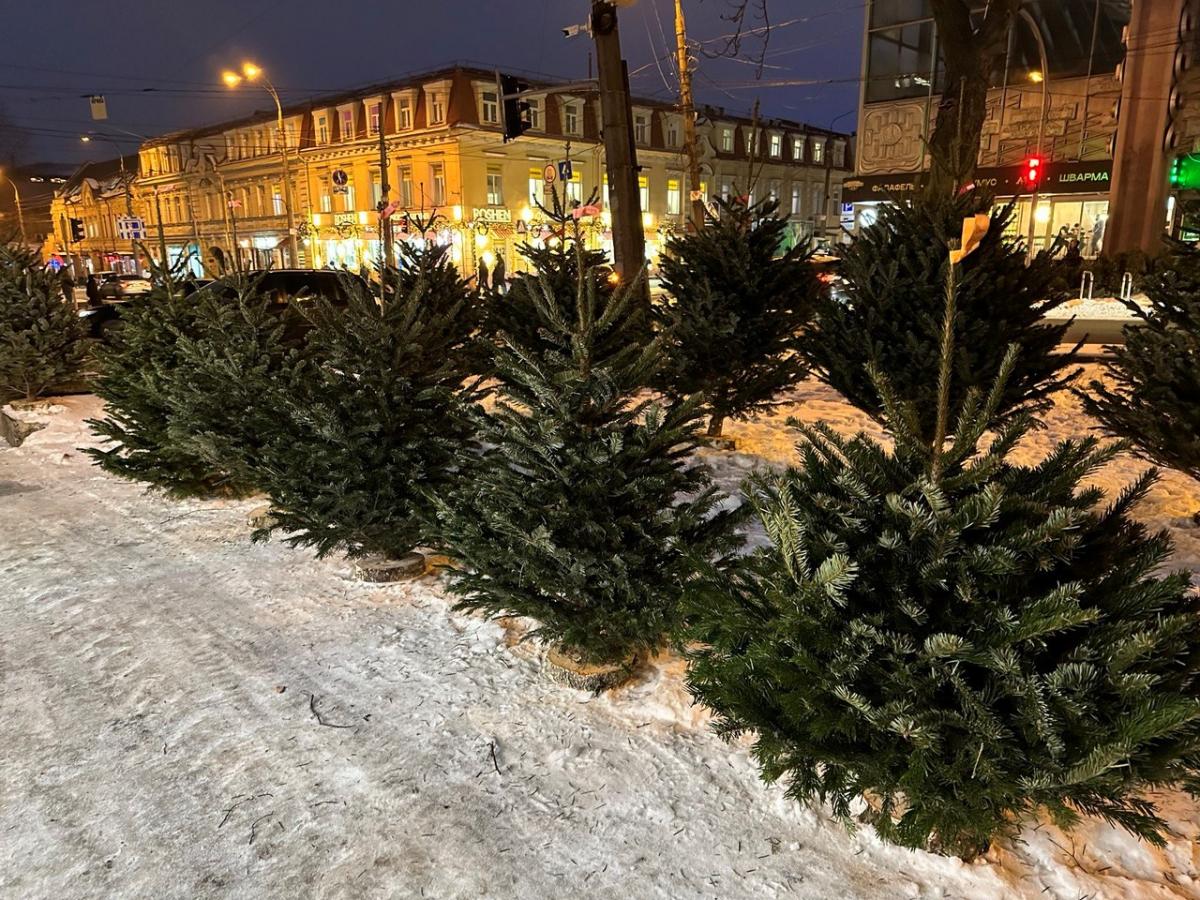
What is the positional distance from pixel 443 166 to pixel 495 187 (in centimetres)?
293

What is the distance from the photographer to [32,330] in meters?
11.1

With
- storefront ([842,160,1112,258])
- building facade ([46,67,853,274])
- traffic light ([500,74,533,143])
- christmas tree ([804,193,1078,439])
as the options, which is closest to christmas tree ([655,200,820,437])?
christmas tree ([804,193,1078,439])

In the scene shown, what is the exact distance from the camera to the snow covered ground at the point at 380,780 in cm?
290

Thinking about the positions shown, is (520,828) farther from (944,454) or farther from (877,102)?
(877,102)

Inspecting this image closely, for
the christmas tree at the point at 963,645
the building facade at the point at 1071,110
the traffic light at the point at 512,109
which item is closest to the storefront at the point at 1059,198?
the building facade at the point at 1071,110

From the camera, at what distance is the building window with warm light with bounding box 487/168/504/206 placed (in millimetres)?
42250

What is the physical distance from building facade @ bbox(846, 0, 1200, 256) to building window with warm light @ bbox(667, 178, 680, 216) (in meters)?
18.9

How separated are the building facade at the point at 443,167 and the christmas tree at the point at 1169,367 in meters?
29.3

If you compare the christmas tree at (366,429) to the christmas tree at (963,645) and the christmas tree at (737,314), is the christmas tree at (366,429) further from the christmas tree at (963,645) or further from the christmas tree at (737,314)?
the christmas tree at (737,314)

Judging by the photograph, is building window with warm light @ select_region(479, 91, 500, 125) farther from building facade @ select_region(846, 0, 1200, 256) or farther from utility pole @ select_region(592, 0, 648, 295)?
utility pole @ select_region(592, 0, 648, 295)

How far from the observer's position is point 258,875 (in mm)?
2953

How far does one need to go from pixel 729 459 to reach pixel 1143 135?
2630 cm

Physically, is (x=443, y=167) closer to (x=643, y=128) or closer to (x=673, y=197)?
(x=643, y=128)

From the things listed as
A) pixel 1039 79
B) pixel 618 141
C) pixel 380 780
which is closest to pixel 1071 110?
pixel 1039 79
